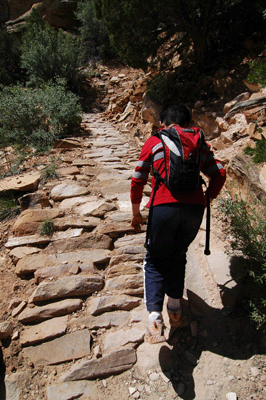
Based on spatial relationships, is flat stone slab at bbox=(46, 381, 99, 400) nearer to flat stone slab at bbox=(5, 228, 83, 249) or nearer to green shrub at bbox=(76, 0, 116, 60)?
flat stone slab at bbox=(5, 228, 83, 249)

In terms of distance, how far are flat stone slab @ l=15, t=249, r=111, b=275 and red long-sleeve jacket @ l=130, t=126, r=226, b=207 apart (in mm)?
1101

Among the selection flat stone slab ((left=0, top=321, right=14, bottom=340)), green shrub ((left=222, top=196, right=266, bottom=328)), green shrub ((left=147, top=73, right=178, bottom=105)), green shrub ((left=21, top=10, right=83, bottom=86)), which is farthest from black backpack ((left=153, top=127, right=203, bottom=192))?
green shrub ((left=21, top=10, right=83, bottom=86))

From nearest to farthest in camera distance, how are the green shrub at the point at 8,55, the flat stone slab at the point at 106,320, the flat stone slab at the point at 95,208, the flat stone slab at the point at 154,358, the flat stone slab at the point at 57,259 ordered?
the flat stone slab at the point at 154,358
the flat stone slab at the point at 106,320
the flat stone slab at the point at 57,259
the flat stone slab at the point at 95,208
the green shrub at the point at 8,55

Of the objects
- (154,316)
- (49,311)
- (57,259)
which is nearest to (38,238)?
(57,259)

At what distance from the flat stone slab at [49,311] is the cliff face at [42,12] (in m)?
18.5

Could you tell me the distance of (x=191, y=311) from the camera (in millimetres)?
2445

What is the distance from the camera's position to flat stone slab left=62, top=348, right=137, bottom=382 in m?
1.99

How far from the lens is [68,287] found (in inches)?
102

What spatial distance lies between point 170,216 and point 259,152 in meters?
1.95

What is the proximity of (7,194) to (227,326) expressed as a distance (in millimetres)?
3400

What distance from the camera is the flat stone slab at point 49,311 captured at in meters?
2.36

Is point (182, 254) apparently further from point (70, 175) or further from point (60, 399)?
point (70, 175)

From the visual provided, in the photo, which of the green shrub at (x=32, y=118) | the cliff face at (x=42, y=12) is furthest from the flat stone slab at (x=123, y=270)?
the cliff face at (x=42, y=12)

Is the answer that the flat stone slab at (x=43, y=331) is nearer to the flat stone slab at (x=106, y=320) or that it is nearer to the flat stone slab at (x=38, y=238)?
the flat stone slab at (x=106, y=320)
